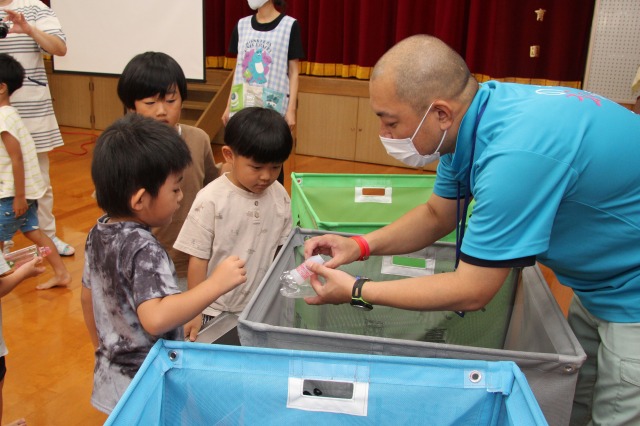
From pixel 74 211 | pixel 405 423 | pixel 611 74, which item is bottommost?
pixel 74 211

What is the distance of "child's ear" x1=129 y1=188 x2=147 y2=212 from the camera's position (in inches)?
42.2

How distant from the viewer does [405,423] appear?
90 cm

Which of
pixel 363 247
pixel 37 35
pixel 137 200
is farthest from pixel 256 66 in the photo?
pixel 137 200

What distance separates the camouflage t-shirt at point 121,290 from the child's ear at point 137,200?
33 mm

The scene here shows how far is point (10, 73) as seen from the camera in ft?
7.26

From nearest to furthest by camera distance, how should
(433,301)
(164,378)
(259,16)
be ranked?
(164,378) < (433,301) < (259,16)

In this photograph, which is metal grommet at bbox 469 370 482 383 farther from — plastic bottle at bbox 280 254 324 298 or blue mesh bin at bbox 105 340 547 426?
plastic bottle at bbox 280 254 324 298

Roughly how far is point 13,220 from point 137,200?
1580 millimetres

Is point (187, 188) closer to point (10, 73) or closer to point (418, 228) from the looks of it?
point (418, 228)

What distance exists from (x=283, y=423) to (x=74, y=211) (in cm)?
311

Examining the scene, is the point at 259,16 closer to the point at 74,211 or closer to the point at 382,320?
the point at 74,211

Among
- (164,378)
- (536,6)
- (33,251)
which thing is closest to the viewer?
(164,378)

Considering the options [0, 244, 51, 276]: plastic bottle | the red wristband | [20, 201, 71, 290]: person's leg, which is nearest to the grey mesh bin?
the red wristband

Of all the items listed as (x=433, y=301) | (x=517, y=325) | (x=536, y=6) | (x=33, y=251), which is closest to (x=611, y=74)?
(x=536, y=6)
